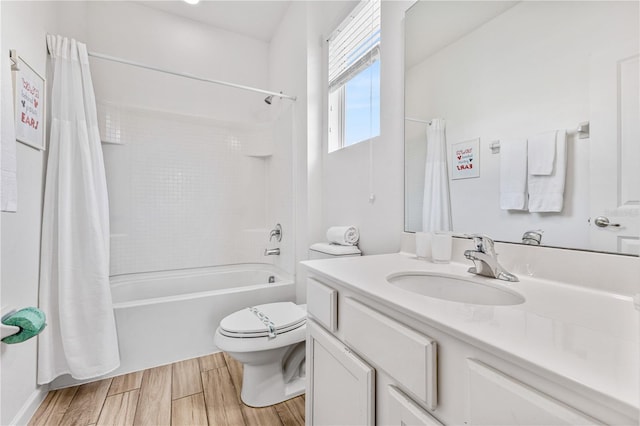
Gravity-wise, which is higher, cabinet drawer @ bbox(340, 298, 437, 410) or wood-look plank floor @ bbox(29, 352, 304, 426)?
cabinet drawer @ bbox(340, 298, 437, 410)

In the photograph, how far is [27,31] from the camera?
1302mm

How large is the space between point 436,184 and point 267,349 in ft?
3.70

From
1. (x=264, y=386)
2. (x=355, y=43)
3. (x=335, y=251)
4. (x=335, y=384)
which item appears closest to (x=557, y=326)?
(x=335, y=384)

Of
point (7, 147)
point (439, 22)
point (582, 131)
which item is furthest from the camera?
point (439, 22)

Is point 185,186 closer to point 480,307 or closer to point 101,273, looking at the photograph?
point 101,273

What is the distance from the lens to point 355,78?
1.77 metres

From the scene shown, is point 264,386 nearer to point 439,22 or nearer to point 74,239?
point 74,239

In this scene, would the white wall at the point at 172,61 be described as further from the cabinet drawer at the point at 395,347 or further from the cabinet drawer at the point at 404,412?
the cabinet drawer at the point at 404,412

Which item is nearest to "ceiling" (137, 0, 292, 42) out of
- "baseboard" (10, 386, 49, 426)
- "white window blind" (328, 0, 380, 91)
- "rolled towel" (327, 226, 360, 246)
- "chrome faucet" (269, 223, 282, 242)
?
"white window blind" (328, 0, 380, 91)

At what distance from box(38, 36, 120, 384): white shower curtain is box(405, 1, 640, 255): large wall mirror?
5.71 ft

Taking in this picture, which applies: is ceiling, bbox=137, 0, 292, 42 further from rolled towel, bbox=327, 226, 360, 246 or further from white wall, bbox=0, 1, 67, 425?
rolled towel, bbox=327, 226, 360, 246

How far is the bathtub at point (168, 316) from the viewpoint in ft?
5.54

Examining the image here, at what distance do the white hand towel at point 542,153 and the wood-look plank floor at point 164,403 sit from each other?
1.45 metres

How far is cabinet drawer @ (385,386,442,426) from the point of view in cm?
56
